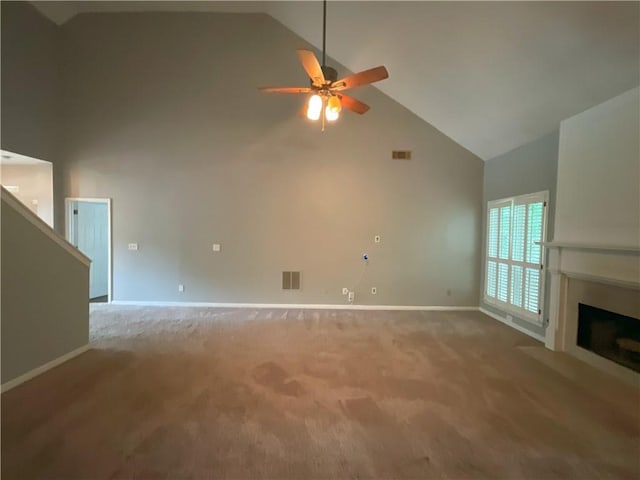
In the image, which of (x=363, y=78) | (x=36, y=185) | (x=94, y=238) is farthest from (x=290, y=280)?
(x=36, y=185)

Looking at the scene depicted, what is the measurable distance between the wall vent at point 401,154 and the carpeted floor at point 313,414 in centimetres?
327

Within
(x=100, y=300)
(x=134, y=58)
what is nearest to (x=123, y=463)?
(x=100, y=300)

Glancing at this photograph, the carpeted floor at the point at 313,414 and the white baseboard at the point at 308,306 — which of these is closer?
the carpeted floor at the point at 313,414

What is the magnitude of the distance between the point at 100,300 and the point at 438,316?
20.7 ft

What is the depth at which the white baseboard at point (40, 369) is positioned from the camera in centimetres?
289

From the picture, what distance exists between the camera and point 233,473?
1.94m

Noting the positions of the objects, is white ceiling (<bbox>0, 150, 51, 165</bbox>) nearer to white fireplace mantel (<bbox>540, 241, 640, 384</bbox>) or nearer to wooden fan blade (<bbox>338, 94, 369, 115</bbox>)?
wooden fan blade (<bbox>338, 94, 369, 115</bbox>)

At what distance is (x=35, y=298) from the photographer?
3.20m

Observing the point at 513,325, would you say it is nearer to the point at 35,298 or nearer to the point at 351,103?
the point at 351,103

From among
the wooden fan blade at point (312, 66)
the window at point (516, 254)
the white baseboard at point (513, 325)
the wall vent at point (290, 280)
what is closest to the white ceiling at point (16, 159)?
the wall vent at point (290, 280)

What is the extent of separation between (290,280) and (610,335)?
4.42 metres

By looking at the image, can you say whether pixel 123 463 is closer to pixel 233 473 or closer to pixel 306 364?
pixel 233 473

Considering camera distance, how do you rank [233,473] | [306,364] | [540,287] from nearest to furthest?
[233,473], [306,364], [540,287]

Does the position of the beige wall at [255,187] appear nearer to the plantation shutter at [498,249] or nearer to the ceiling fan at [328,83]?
the plantation shutter at [498,249]
